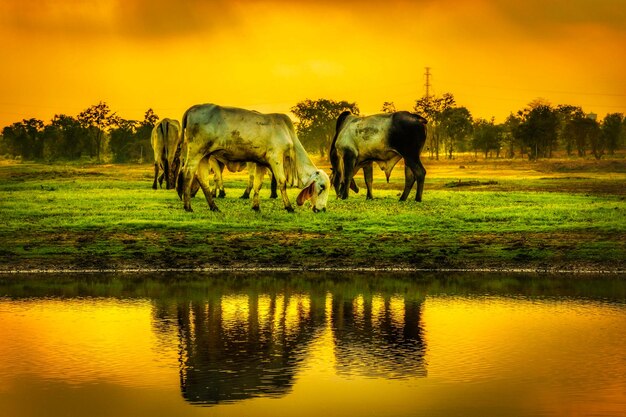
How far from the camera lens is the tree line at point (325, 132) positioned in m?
131

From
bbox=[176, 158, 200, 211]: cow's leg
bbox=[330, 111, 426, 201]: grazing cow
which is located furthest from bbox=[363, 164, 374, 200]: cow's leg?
bbox=[176, 158, 200, 211]: cow's leg

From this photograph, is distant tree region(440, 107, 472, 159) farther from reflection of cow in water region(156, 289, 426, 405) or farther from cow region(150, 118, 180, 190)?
reflection of cow in water region(156, 289, 426, 405)

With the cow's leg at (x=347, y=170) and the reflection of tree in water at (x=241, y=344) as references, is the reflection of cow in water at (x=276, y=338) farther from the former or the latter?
the cow's leg at (x=347, y=170)

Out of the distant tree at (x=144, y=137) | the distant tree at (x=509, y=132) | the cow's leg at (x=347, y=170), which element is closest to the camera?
the cow's leg at (x=347, y=170)

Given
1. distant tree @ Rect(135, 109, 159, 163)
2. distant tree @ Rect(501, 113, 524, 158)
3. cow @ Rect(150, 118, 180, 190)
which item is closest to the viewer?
cow @ Rect(150, 118, 180, 190)

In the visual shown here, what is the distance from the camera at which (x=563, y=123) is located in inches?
6747

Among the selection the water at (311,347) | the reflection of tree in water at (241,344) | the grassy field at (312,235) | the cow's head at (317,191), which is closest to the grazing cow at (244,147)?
the cow's head at (317,191)

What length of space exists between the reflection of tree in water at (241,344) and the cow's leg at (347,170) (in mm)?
17714

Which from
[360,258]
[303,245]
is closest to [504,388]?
[360,258]

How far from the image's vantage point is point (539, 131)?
136 m

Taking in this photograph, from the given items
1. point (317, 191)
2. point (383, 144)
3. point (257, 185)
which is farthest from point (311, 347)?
point (383, 144)

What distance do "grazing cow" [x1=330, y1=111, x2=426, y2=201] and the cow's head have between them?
5.18 meters

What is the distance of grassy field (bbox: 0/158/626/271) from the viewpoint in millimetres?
20797

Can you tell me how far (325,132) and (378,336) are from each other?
520ft
